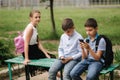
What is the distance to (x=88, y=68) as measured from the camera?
652 centimetres

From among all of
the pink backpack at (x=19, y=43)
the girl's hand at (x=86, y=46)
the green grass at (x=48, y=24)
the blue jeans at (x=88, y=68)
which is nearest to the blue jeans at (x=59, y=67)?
the blue jeans at (x=88, y=68)

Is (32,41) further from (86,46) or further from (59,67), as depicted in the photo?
(86,46)

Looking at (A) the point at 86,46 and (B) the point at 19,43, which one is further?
(B) the point at 19,43

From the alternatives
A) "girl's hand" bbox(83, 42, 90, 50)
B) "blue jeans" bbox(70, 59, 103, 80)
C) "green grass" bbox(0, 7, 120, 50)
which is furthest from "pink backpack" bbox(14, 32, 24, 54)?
"green grass" bbox(0, 7, 120, 50)

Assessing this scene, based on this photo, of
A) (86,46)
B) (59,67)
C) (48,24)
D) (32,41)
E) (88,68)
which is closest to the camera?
(86,46)

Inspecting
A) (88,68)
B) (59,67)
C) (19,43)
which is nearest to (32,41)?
(19,43)

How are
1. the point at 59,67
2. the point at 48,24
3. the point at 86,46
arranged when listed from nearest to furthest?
the point at 86,46, the point at 59,67, the point at 48,24

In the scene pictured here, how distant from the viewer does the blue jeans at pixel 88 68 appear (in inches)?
250

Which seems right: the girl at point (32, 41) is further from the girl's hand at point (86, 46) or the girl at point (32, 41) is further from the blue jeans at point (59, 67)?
the girl's hand at point (86, 46)

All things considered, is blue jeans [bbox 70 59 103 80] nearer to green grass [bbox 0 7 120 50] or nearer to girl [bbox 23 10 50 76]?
girl [bbox 23 10 50 76]

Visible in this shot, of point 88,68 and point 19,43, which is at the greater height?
point 19,43

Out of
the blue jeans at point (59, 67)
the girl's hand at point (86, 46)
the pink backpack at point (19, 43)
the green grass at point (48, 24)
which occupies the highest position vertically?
the girl's hand at point (86, 46)

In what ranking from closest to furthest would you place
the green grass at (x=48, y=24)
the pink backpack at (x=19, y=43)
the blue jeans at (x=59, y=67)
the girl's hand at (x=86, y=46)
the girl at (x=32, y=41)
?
the girl's hand at (x=86, y=46), the blue jeans at (x=59, y=67), the girl at (x=32, y=41), the pink backpack at (x=19, y=43), the green grass at (x=48, y=24)

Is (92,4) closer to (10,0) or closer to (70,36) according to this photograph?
(10,0)
